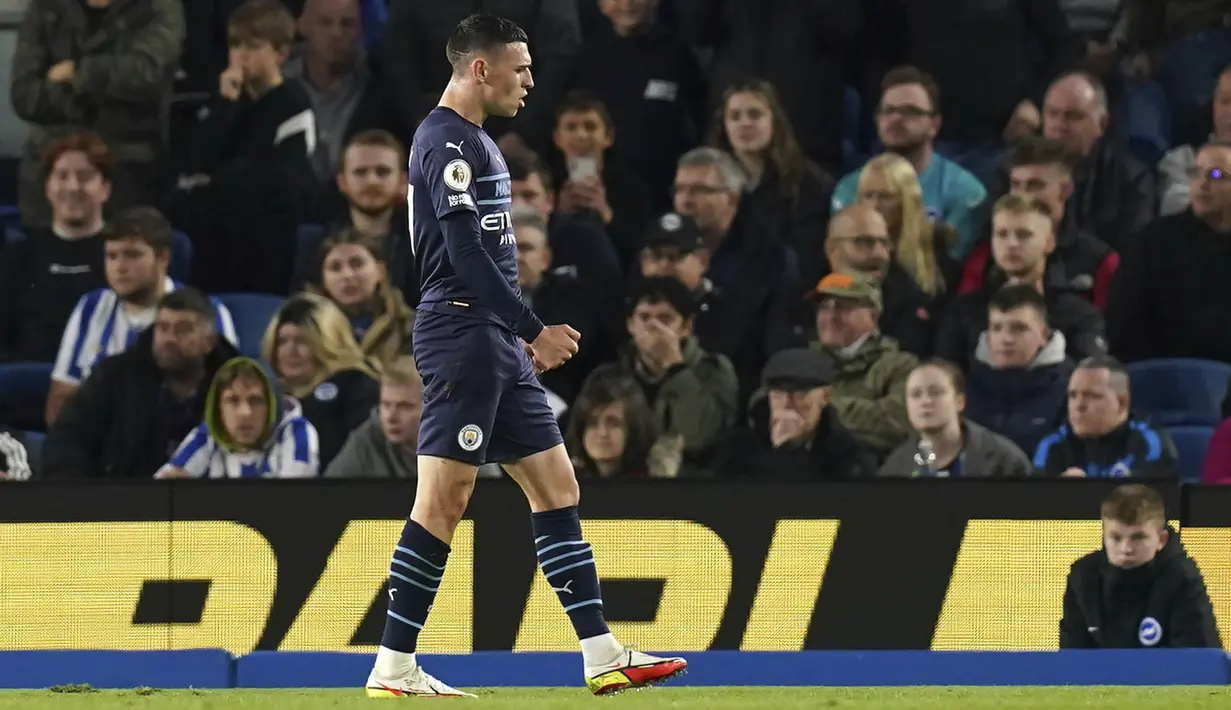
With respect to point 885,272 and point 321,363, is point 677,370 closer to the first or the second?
point 885,272

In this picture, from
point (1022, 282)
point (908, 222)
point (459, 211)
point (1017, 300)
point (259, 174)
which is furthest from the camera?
point (259, 174)

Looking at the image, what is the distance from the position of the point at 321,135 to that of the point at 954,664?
210 inches

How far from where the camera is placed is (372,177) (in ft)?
35.7

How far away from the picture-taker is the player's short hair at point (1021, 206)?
10.2 m

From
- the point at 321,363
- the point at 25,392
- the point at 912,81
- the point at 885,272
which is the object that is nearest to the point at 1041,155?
the point at 912,81

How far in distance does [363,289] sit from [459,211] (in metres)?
4.61

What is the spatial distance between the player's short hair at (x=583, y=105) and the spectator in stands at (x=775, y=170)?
65cm

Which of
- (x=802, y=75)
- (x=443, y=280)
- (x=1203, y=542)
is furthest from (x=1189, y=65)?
(x=443, y=280)

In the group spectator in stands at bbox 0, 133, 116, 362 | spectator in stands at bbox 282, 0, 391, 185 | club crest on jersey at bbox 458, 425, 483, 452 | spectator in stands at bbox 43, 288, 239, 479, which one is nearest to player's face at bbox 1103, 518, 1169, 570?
club crest on jersey at bbox 458, 425, 483, 452

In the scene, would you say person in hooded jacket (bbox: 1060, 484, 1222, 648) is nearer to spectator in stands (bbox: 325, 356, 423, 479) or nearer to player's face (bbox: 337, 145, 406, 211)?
spectator in stands (bbox: 325, 356, 423, 479)

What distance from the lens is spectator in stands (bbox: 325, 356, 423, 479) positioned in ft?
31.2

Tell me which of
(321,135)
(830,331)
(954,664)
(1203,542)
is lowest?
(954,664)

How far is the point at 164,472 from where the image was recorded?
952 cm

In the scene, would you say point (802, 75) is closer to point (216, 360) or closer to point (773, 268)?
point (773, 268)
